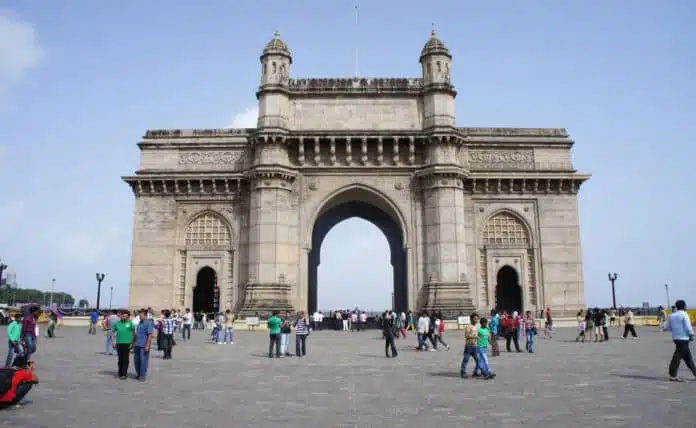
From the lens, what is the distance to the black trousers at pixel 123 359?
42.2 ft

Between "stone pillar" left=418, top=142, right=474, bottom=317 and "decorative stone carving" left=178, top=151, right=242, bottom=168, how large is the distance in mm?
10742

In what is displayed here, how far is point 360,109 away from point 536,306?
1490 cm

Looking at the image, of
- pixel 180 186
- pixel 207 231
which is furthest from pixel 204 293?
pixel 180 186

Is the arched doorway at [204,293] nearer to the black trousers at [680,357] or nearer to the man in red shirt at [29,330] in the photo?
the man in red shirt at [29,330]

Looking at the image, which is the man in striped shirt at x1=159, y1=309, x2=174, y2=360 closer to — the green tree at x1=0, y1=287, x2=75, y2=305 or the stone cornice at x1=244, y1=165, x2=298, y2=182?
the stone cornice at x1=244, y1=165, x2=298, y2=182

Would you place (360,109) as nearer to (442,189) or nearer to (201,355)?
(442,189)

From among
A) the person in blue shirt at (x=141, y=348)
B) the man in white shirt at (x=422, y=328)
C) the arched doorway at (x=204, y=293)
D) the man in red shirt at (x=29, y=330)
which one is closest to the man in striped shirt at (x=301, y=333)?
the man in white shirt at (x=422, y=328)

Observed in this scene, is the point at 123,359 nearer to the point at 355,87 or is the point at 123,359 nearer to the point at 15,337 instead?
the point at 15,337

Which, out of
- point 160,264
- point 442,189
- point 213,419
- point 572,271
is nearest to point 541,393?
point 213,419

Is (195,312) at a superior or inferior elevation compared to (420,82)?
inferior

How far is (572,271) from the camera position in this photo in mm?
32688

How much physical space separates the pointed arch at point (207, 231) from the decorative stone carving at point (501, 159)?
14.7m

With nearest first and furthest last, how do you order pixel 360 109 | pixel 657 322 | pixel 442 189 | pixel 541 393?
pixel 541 393, pixel 442 189, pixel 360 109, pixel 657 322

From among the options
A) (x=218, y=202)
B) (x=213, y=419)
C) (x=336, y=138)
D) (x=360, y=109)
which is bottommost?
(x=213, y=419)
